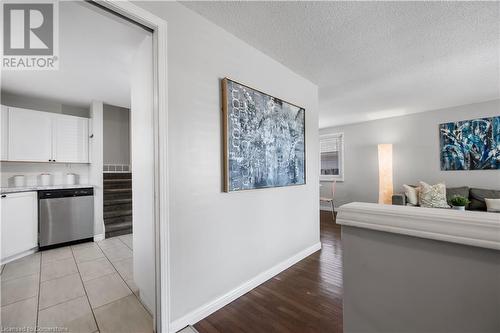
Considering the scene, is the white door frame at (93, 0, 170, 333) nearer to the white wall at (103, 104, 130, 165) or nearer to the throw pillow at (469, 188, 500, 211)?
the white wall at (103, 104, 130, 165)

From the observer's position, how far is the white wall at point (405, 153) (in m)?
4.05

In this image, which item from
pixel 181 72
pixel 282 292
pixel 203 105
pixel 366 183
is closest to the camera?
pixel 181 72

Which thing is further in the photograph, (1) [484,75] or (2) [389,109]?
(2) [389,109]

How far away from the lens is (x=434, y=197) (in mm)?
3846

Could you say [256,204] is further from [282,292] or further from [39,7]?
[39,7]

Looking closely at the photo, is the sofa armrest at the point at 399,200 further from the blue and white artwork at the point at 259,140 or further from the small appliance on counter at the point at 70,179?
the small appliance on counter at the point at 70,179

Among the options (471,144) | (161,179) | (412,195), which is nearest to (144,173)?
(161,179)

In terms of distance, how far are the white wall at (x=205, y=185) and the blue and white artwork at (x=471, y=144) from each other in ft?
13.8

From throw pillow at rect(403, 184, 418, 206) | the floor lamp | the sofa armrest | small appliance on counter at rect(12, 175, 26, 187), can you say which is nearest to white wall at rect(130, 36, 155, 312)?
small appliance on counter at rect(12, 175, 26, 187)

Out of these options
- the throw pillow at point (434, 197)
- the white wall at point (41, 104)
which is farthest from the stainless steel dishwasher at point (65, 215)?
the throw pillow at point (434, 197)

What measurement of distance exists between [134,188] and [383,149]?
5.01 meters

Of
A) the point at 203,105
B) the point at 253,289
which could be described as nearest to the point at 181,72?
the point at 203,105

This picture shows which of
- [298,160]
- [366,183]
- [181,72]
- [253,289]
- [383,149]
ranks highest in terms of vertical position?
[181,72]

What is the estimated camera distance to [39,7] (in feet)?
5.32
